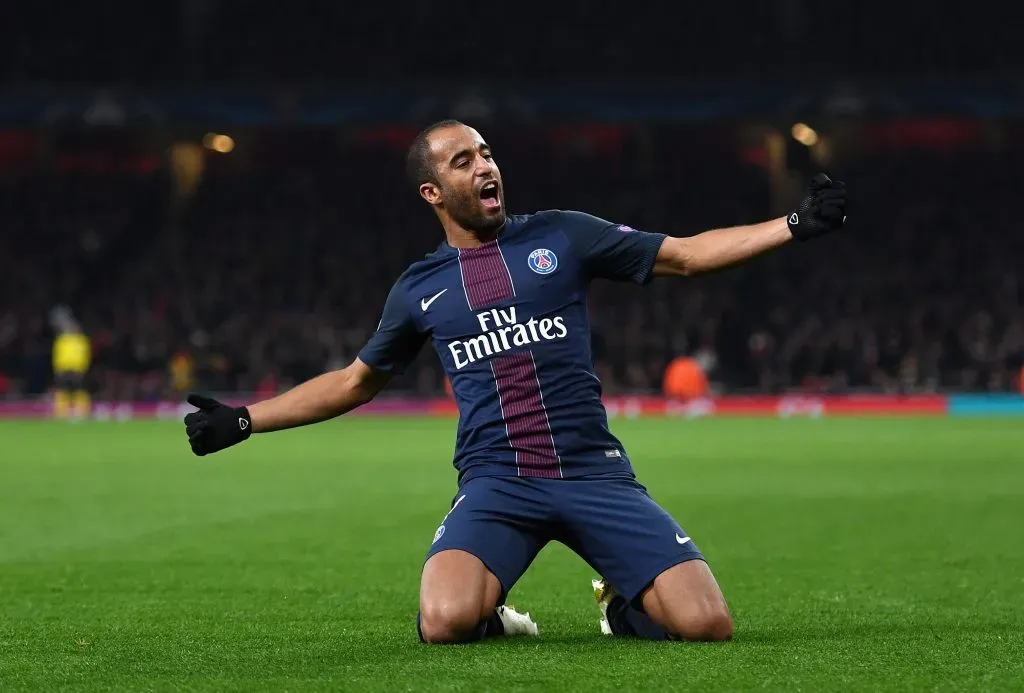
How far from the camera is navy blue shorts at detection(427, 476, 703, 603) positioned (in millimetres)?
Answer: 5812

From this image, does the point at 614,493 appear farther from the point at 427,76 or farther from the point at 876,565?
the point at 427,76

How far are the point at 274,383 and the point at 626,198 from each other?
954 centimetres

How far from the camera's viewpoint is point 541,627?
20.9 ft

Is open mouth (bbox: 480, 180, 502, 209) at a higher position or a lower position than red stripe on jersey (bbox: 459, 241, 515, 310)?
higher

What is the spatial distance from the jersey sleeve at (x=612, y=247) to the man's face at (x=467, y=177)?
0.30 meters

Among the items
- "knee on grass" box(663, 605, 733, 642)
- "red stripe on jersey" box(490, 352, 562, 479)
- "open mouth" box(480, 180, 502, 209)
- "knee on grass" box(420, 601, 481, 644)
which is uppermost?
"open mouth" box(480, 180, 502, 209)

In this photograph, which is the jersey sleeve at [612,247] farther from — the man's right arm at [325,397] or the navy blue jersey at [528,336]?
the man's right arm at [325,397]

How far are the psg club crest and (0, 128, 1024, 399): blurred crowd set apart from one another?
22914mm

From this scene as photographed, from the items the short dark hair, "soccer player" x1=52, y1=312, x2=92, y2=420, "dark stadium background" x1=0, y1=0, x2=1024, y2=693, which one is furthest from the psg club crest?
"soccer player" x1=52, y1=312, x2=92, y2=420

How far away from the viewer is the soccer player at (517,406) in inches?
227

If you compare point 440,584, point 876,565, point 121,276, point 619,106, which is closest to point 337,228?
point 121,276

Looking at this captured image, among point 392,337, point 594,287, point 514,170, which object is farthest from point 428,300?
point 514,170

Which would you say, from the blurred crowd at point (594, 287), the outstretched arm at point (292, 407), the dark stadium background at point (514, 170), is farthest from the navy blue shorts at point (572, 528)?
the dark stadium background at point (514, 170)

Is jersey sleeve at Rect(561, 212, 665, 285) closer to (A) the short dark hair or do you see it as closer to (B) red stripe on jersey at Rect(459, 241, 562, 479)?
(B) red stripe on jersey at Rect(459, 241, 562, 479)
